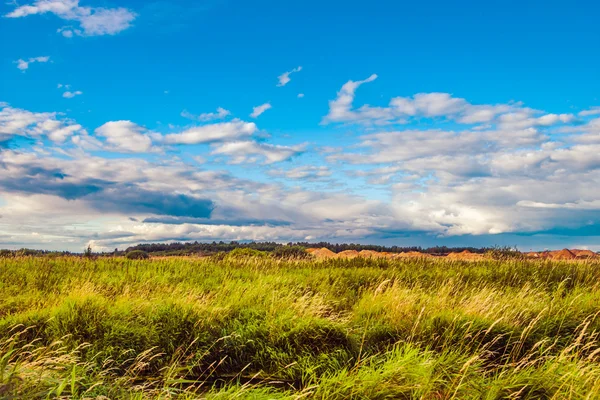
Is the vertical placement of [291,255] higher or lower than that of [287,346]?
higher

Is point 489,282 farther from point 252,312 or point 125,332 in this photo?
point 125,332

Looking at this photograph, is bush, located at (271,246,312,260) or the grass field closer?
the grass field

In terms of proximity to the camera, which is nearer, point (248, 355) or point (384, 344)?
point (248, 355)

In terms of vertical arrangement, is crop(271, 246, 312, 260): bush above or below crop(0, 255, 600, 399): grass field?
above

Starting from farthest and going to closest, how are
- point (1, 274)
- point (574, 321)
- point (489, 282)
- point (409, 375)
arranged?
1. point (489, 282)
2. point (1, 274)
3. point (574, 321)
4. point (409, 375)

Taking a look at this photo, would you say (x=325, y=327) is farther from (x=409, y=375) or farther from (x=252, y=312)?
(x=409, y=375)

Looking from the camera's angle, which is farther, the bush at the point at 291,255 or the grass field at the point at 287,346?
the bush at the point at 291,255

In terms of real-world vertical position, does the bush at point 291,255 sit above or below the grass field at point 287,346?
above

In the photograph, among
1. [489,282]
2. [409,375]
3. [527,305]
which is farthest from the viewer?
[489,282]

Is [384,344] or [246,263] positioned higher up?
[246,263]

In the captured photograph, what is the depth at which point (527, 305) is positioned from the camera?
1112cm

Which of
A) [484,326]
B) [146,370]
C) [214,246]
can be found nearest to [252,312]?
[146,370]

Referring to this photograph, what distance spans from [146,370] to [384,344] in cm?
427

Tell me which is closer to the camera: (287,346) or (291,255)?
(287,346)
